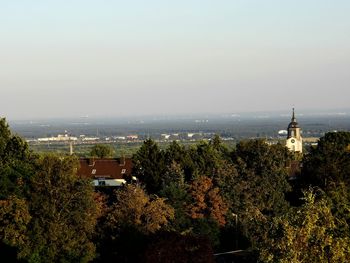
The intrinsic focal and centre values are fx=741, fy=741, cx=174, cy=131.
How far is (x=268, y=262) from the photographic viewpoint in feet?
77.8

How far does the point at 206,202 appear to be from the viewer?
44.9 metres

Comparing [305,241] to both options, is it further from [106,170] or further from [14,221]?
[106,170]

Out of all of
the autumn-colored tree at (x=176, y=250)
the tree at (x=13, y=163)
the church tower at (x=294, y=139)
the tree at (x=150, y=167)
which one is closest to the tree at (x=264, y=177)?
the tree at (x=150, y=167)

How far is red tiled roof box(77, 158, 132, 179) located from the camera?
70.4 m

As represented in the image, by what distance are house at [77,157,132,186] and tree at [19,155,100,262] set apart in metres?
30.7

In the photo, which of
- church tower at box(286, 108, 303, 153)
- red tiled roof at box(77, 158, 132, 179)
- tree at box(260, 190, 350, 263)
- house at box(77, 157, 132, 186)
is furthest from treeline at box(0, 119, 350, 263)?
church tower at box(286, 108, 303, 153)

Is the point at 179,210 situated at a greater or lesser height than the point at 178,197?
lesser

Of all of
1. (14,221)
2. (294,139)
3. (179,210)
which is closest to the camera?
(14,221)

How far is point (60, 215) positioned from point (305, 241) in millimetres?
15594

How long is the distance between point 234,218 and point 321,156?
11289 millimetres

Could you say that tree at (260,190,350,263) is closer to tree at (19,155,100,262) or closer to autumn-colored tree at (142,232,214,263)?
autumn-colored tree at (142,232,214,263)

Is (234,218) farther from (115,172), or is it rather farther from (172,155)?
(115,172)

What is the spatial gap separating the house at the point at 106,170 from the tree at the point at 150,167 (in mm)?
15193

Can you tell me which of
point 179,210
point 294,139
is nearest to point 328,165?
point 179,210
